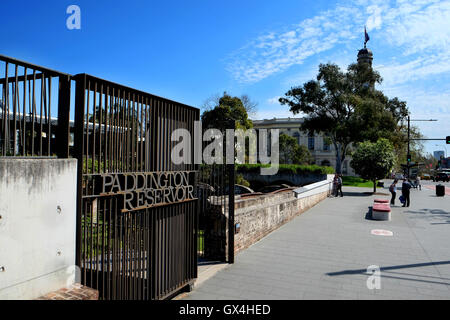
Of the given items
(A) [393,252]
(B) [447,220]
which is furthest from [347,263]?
(B) [447,220]

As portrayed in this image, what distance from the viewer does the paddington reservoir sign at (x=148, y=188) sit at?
15.7 ft

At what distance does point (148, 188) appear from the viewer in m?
5.42

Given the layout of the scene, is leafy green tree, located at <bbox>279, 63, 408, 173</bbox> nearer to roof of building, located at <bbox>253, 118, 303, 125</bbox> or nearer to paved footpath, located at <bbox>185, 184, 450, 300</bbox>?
paved footpath, located at <bbox>185, 184, 450, 300</bbox>

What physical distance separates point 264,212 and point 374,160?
57.6 feet

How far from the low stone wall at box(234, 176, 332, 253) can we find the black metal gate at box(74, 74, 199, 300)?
2.84m

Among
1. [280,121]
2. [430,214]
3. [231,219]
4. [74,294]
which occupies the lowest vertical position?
[430,214]

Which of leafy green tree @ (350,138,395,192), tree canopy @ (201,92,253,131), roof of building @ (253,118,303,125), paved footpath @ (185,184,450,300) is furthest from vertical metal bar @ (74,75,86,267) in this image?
roof of building @ (253,118,303,125)

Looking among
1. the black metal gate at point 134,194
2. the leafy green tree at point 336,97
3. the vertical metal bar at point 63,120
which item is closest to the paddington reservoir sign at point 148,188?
the black metal gate at point 134,194

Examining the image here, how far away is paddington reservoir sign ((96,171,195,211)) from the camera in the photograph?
479cm

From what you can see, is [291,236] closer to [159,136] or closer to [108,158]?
[159,136]

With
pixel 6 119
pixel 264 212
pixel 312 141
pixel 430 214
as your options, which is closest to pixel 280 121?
pixel 312 141

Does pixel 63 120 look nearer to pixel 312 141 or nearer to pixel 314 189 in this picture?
pixel 314 189
